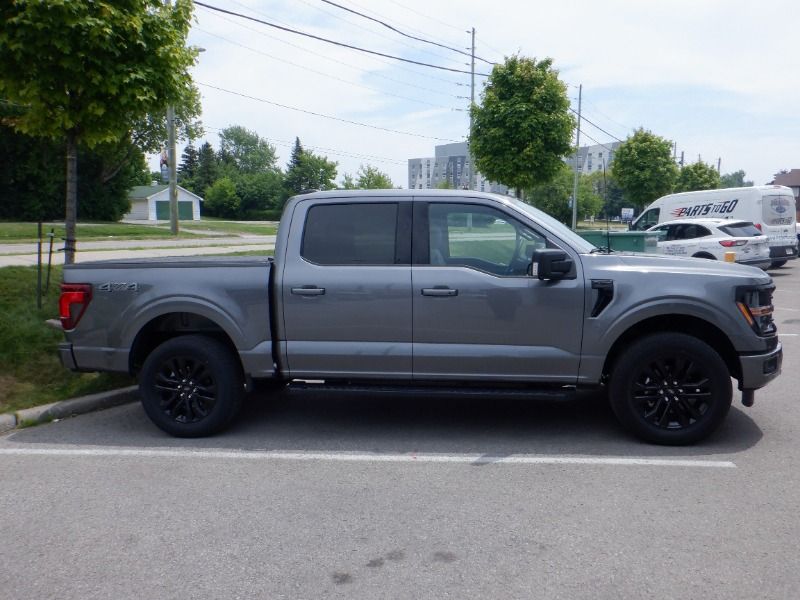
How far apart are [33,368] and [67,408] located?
0.95 m

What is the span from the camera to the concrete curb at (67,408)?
603 cm

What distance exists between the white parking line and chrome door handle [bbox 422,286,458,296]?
1.19m

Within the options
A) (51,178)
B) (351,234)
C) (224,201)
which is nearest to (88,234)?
(51,178)

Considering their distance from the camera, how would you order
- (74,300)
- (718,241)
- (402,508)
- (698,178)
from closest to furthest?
1. (402,508)
2. (74,300)
3. (718,241)
4. (698,178)

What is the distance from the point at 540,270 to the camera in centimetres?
516

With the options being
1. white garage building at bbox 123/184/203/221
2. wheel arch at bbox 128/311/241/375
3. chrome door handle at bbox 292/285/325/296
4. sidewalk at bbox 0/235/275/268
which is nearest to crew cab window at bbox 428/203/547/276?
chrome door handle at bbox 292/285/325/296

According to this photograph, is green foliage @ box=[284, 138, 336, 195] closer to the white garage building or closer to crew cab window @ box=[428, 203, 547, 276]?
the white garage building

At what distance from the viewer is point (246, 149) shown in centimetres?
12888

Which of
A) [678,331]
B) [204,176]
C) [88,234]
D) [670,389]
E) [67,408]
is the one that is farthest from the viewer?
[204,176]

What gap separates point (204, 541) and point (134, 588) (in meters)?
0.52

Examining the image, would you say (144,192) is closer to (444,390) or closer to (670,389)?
(444,390)

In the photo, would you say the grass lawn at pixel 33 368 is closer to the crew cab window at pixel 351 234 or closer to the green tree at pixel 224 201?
the crew cab window at pixel 351 234

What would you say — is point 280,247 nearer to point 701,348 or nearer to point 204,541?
point 204,541

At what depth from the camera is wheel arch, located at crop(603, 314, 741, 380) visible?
5.42 metres
